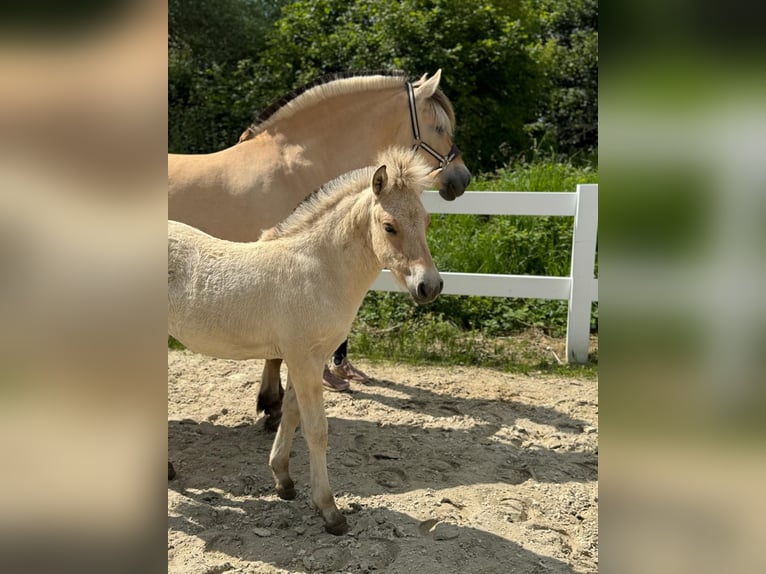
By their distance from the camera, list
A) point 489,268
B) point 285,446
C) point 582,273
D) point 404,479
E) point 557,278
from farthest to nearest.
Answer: point 489,268 → point 557,278 → point 582,273 → point 404,479 → point 285,446

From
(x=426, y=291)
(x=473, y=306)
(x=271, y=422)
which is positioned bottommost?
(x=271, y=422)

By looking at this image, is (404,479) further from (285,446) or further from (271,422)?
(271,422)

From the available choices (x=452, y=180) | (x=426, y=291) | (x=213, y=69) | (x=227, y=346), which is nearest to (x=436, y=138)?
(x=452, y=180)

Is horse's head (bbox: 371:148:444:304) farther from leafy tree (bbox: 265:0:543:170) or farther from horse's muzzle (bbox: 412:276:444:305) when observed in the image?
leafy tree (bbox: 265:0:543:170)

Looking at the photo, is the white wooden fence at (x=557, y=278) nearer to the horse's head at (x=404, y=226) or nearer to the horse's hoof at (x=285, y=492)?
the horse's hoof at (x=285, y=492)

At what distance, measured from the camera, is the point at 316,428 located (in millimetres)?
2920

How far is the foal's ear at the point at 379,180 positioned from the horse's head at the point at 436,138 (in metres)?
1.72

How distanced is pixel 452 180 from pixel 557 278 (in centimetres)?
194
